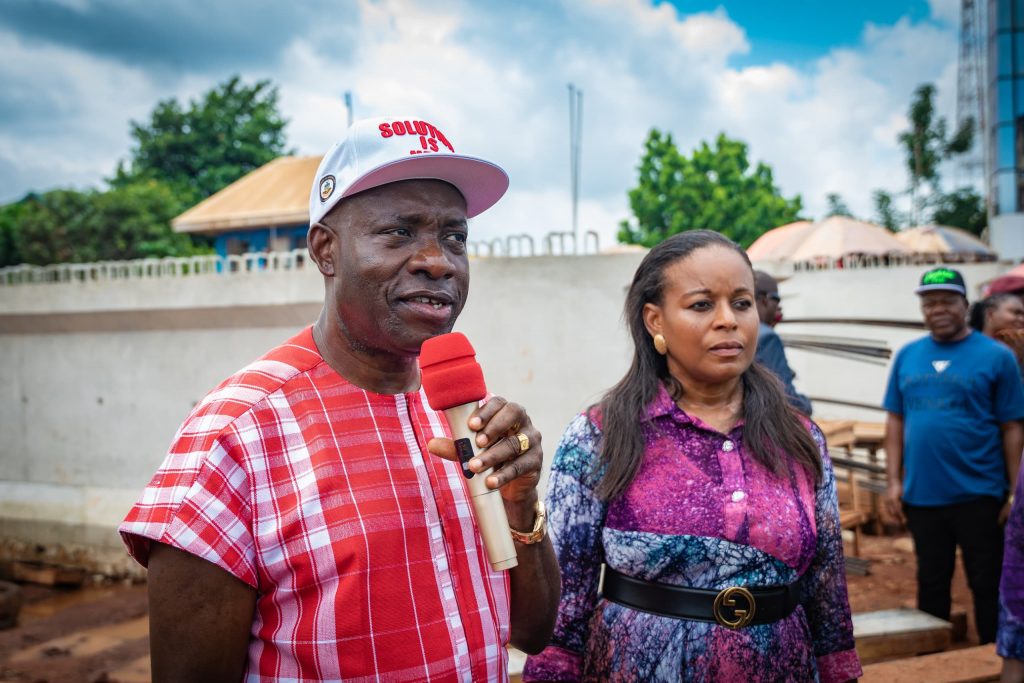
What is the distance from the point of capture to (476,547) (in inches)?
62.3

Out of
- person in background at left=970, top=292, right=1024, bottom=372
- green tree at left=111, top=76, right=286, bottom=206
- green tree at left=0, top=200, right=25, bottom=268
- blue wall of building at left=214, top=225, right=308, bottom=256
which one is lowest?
person in background at left=970, top=292, right=1024, bottom=372

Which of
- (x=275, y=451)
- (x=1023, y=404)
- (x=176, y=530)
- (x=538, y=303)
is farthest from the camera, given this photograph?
(x=538, y=303)

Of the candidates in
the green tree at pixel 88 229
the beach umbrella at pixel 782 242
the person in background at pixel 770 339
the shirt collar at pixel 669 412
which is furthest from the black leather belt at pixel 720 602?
the green tree at pixel 88 229

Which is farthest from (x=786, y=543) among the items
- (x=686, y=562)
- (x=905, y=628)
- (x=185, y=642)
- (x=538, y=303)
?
(x=538, y=303)

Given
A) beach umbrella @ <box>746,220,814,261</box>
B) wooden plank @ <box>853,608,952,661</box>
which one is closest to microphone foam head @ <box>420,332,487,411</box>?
wooden plank @ <box>853,608,952,661</box>

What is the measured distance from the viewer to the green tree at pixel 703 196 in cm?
3422

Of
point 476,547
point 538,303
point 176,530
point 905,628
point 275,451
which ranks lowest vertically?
point 905,628

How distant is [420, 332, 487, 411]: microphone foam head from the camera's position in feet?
4.42

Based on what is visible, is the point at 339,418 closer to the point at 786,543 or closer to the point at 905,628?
the point at 786,543

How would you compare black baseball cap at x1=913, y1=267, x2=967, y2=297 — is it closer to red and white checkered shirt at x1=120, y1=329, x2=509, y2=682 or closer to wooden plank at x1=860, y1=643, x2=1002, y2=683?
wooden plank at x1=860, y1=643, x2=1002, y2=683

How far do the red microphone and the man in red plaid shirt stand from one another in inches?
1.3

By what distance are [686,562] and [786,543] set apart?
0.89 ft

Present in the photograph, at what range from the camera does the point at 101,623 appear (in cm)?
1111

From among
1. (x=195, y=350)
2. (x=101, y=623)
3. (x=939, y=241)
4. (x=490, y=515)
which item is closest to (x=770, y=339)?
(x=490, y=515)
